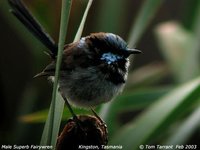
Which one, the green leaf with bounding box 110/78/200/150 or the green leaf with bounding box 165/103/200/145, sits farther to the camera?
the green leaf with bounding box 165/103/200/145

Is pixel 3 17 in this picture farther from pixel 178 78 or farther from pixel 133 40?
pixel 133 40

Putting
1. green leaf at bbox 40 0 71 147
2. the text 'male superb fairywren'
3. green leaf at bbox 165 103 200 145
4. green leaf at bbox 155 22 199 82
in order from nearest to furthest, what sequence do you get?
green leaf at bbox 40 0 71 147
the text 'male superb fairywren'
green leaf at bbox 165 103 200 145
green leaf at bbox 155 22 199 82

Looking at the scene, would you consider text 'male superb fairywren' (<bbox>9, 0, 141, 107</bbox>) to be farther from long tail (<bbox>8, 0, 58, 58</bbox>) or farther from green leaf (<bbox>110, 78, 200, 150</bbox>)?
green leaf (<bbox>110, 78, 200, 150</bbox>)

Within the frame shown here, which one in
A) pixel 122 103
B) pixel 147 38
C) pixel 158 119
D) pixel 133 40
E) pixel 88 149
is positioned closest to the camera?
pixel 88 149

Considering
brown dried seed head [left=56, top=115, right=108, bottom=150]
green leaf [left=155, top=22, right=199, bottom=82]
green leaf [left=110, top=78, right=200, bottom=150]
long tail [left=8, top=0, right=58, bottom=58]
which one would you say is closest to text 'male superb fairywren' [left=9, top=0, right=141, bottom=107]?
long tail [left=8, top=0, right=58, bottom=58]

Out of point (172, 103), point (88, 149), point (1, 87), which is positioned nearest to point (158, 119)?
point (172, 103)

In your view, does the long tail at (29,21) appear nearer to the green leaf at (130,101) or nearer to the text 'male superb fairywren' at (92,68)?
the text 'male superb fairywren' at (92,68)

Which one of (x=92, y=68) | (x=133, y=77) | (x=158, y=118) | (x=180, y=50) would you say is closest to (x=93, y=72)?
(x=92, y=68)
